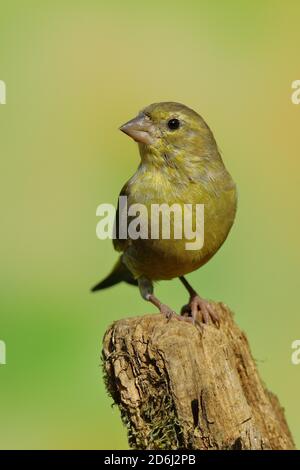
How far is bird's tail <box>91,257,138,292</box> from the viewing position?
7510 mm

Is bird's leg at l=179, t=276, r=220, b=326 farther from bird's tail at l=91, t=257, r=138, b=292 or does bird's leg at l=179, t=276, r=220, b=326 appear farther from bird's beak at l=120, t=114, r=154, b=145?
bird's tail at l=91, t=257, r=138, b=292

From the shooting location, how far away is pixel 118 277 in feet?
25.0

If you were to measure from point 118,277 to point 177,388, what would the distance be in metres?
2.88

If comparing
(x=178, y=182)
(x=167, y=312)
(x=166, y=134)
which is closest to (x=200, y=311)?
(x=167, y=312)

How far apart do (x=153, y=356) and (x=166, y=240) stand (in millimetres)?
1240

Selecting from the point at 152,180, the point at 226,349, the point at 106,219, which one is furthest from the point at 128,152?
the point at 226,349

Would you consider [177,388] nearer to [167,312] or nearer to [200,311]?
[167,312]

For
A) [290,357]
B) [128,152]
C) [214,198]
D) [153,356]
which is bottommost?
[153,356]

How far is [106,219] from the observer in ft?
25.7

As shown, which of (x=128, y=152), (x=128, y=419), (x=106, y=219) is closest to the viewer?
(x=128, y=419)

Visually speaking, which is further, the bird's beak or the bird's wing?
the bird's wing

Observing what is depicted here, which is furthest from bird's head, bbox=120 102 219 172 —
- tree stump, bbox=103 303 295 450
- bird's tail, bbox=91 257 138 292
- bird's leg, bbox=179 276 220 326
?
bird's tail, bbox=91 257 138 292

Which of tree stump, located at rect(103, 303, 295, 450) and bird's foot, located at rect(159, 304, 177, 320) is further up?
bird's foot, located at rect(159, 304, 177, 320)
